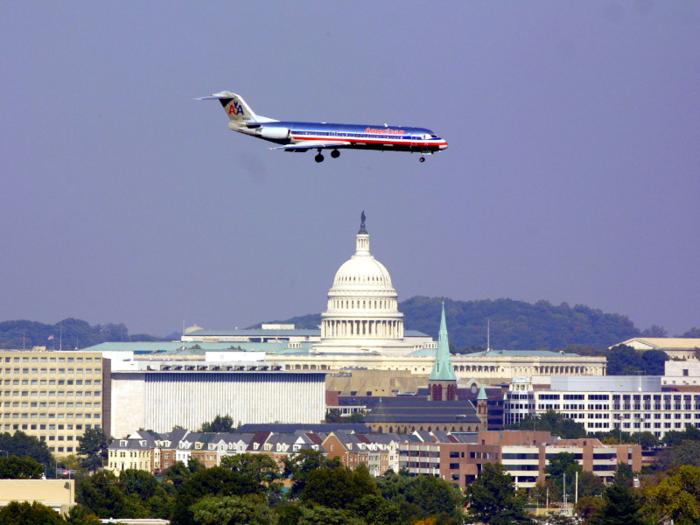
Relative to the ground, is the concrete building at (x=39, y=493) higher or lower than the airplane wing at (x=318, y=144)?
lower

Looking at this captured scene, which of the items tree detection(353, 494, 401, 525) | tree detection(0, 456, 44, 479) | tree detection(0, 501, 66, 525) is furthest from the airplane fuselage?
tree detection(0, 456, 44, 479)

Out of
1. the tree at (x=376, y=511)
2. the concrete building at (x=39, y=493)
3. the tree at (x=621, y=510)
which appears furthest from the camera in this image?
the tree at (x=621, y=510)

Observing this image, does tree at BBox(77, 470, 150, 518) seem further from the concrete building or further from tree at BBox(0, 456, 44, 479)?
the concrete building

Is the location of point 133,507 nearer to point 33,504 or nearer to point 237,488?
point 237,488

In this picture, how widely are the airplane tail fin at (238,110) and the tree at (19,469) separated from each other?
50.0m

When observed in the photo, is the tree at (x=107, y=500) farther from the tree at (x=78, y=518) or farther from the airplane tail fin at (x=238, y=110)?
the airplane tail fin at (x=238, y=110)

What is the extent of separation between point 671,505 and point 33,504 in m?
55.6

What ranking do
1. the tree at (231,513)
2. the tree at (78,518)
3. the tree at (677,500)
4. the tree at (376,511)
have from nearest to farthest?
the tree at (78,518) → the tree at (231,513) → the tree at (376,511) → the tree at (677,500)

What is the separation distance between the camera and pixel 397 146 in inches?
5522

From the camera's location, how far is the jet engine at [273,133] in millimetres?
139500

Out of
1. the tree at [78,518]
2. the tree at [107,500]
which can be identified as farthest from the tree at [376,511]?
the tree at [78,518]

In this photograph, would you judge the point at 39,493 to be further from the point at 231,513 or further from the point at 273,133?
the point at 273,133

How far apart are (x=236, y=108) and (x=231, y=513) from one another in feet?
119

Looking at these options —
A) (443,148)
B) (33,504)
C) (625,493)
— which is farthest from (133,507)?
(443,148)
